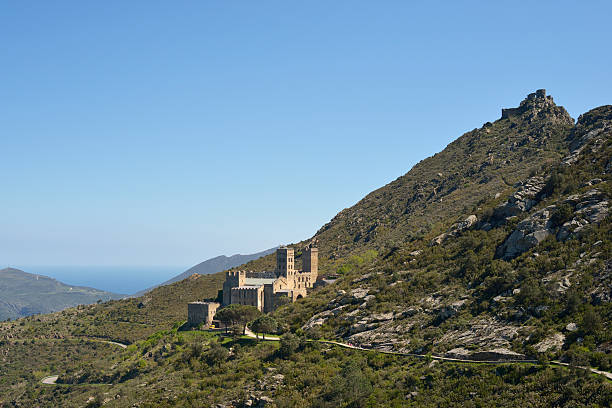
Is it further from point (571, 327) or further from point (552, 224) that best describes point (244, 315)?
point (571, 327)

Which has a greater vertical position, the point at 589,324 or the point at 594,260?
the point at 594,260

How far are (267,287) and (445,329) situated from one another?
3821cm

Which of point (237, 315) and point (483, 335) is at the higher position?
point (237, 315)

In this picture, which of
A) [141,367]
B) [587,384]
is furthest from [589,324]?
[141,367]

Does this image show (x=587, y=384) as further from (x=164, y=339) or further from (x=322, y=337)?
(x=164, y=339)

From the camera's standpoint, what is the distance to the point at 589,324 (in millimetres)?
39938

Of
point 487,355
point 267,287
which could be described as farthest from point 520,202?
point 267,287

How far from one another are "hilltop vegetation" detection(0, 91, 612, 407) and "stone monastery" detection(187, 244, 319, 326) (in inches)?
160

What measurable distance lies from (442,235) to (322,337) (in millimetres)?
23517

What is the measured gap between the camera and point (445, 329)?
50562 mm

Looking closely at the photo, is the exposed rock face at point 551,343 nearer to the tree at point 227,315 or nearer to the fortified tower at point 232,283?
the tree at point 227,315

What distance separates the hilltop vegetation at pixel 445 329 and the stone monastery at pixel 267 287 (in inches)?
160

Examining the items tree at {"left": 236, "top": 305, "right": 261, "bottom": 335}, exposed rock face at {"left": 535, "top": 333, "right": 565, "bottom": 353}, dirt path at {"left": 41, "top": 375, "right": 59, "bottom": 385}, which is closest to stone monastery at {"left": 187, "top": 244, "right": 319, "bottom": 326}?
tree at {"left": 236, "top": 305, "right": 261, "bottom": 335}

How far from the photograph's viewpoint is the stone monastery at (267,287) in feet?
269
